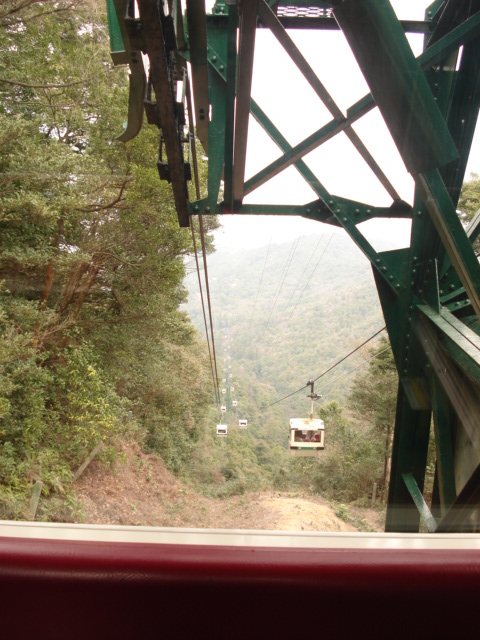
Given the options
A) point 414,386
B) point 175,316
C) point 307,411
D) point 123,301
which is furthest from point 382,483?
point 123,301

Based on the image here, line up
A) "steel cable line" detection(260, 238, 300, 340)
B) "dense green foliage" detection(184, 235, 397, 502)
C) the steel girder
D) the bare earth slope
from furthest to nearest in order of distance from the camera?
1. "dense green foliage" detection(184, 235, 397, 502)
2. "steel cable line" detection(260, 238, 300, 340)
3. the bare earth slope
4. the steel girder

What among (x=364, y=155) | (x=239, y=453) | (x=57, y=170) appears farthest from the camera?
(x=239, y=453)

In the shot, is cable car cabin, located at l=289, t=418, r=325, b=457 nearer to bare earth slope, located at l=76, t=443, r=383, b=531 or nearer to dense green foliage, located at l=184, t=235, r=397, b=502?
dense green foliage, located at l=184, t=235, r=397, b=502

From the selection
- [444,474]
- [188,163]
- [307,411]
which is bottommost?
[444,474]

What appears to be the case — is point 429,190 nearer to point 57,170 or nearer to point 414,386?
point 414,386

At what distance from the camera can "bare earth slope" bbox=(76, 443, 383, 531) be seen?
2.20 meters

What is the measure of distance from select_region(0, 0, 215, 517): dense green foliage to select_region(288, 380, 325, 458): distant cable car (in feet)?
2.04

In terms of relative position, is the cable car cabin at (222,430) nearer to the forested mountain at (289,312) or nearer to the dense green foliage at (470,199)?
the forested mountain at (289,312)

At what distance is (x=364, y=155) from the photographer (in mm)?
2186

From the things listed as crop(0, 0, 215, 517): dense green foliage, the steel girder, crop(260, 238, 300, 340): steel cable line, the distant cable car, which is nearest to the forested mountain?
crop(260, 238, 300, 340): steel cable line

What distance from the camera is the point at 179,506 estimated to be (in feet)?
8.17

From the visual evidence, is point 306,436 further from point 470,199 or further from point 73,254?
point 73,254

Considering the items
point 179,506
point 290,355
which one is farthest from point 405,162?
point 179,506

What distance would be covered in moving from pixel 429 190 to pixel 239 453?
202cm
